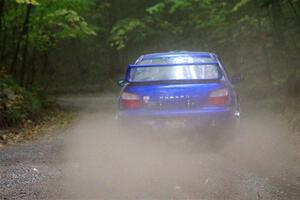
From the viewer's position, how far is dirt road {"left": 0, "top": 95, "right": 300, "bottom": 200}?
6758 mm

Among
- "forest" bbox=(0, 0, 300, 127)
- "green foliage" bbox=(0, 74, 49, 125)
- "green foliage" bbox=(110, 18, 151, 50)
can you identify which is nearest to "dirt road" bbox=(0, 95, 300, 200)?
"green foliage" bbox=(0, 74, 49, 125)

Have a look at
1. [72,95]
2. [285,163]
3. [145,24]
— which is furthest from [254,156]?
[72,95]

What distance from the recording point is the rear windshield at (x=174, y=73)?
9477mm

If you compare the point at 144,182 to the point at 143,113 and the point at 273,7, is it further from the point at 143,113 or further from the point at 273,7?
the point at 273,7

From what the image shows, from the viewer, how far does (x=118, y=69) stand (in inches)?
1404

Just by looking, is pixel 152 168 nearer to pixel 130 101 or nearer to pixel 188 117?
pixel 188 117

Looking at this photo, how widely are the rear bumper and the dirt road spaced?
0.26 metres

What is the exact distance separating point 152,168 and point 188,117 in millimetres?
1298

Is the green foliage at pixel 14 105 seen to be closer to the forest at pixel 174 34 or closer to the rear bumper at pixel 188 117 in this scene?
the forest at pixel 174 34

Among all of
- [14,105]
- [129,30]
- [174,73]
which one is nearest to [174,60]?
[174,73]

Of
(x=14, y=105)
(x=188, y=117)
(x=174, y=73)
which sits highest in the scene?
(x=174, y=73)

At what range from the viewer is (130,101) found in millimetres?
9266

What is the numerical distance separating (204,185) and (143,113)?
2437 mm

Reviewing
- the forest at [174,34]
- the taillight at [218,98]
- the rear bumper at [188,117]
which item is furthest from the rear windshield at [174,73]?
the forest at [174,34]
